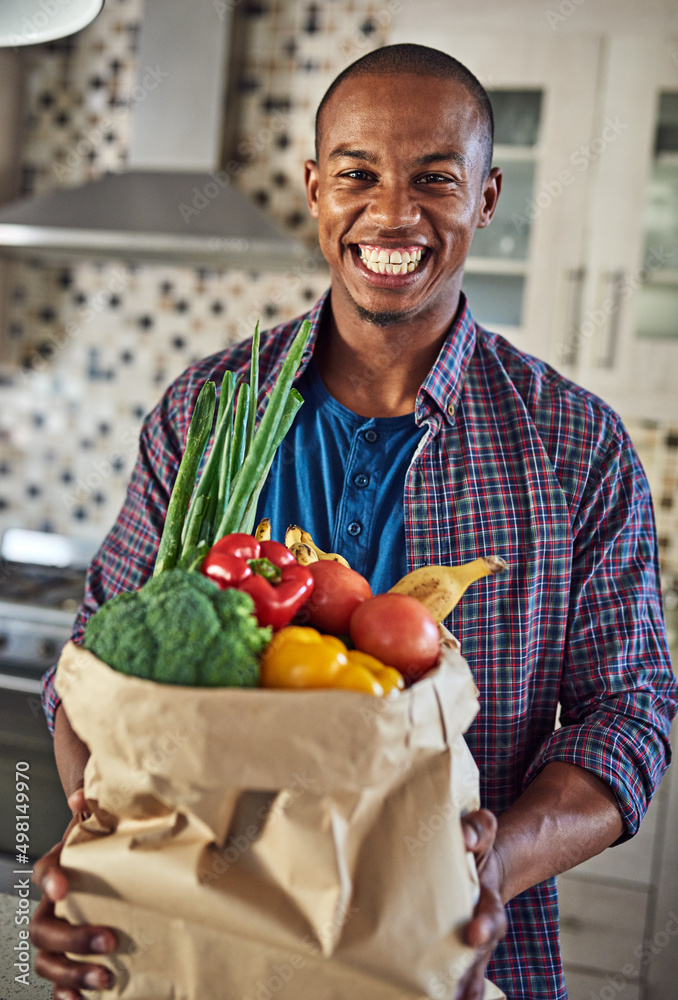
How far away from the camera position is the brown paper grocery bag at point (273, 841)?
55 cm

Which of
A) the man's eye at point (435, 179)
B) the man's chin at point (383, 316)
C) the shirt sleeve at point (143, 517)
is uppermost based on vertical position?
the man's eye at point (435, 179)

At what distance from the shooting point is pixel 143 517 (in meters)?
1.19

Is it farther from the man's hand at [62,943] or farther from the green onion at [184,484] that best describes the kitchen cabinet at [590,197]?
the man's hand at [62,943]

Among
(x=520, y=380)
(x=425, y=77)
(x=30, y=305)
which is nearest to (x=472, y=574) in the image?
(x=520, y=380)

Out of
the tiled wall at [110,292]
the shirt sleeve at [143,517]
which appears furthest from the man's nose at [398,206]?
the tiled wall at [110,292]

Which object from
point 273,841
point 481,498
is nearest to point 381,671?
point 273,841

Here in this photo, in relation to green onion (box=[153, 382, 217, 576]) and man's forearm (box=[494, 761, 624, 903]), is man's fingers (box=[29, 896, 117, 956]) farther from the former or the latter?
man's forearm (box=[494, 761, 624, 903])

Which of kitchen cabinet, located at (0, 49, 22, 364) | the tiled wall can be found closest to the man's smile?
the tiled wall

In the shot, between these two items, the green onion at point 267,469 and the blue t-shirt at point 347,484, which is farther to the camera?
the blue t-shirt at point 347,484

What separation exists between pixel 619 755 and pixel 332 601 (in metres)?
0.44

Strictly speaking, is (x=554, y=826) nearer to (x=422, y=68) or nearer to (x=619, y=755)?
(x=619, y=755)

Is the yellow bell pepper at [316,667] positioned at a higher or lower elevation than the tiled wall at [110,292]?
lower

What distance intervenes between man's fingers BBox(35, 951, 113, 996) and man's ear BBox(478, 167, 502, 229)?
959 millimetres

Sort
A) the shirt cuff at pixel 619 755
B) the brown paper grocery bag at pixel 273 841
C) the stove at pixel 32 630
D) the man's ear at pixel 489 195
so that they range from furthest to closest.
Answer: the stove at pixel 32 630 → the man's ear at pixel 489 195 → the shirt cuff at pixel 619 755 → the brown paper grocery bag at pixel 273 841
